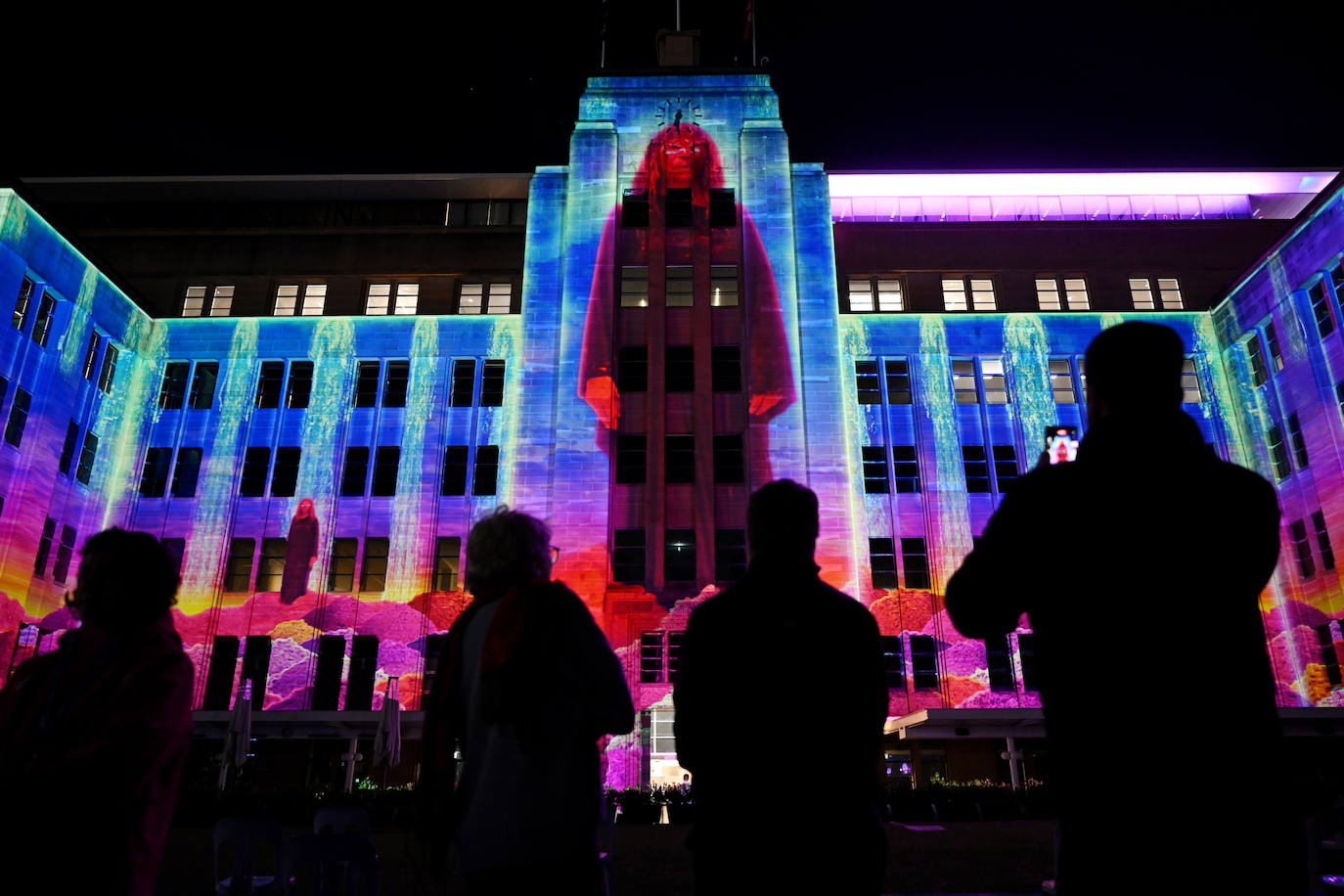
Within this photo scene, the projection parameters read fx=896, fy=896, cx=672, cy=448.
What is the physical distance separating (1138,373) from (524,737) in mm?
2469

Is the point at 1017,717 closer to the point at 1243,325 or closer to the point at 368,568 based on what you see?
the point at 1243,325

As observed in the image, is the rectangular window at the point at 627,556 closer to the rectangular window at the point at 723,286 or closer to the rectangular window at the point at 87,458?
the rectangular window at the point at 723,286

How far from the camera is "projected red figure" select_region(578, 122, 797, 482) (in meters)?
32.7

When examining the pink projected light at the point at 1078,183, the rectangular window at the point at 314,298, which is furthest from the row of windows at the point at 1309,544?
the rectangular window at the point at 314,298

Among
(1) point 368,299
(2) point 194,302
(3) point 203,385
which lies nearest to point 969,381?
(1) point 368,299

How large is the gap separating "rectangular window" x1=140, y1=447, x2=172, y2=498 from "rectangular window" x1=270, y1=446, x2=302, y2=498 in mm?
4157

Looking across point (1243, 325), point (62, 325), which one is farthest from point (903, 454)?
point (62, 325)

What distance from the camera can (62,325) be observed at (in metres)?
32.6

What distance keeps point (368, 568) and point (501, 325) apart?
35.5 ft

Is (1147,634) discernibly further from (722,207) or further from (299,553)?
(722,207)

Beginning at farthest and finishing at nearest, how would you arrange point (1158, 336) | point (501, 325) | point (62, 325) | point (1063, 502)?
1. point (501, 325)
2. point (62, 325)
3. point (1158, 336)
4. point (1063, 502)

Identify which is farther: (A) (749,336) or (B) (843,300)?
(B) (843,300)

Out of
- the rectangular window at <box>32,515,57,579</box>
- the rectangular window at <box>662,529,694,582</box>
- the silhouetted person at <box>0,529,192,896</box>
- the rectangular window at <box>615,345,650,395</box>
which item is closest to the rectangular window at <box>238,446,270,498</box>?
the rectangular window at <box>32,515,57,579</box>

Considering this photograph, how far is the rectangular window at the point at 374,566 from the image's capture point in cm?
3281
